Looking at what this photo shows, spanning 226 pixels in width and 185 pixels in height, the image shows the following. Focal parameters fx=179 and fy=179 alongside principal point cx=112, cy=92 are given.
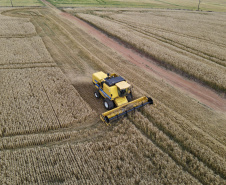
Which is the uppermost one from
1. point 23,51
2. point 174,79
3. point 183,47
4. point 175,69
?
point 23,51

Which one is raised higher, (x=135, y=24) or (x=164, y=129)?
(x=135, y=24)

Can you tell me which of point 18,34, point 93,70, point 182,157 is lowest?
point 182,157

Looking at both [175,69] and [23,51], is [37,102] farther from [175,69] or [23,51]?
[175,69]

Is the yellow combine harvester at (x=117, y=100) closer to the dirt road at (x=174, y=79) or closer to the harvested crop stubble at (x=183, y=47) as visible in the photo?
the dirt road at (x=174, y=79)

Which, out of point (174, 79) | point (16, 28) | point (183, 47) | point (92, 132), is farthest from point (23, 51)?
point (183, 47)

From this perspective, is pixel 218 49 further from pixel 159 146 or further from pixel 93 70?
pixel 159 146

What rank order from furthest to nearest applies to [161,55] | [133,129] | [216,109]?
[161,55], [216,109], [133,129]

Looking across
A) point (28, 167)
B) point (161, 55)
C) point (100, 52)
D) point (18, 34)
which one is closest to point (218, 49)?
point (161, 55)
